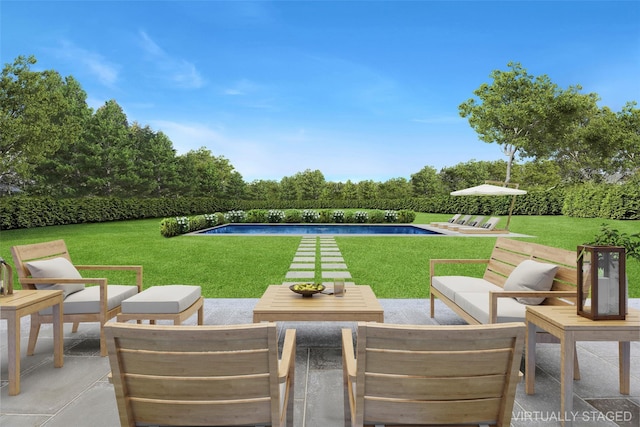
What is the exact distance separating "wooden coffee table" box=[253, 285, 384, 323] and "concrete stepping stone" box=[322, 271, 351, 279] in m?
2.94

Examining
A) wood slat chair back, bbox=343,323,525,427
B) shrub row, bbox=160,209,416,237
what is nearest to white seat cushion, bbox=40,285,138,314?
wood slat chair back, bbox=343,323,525,427

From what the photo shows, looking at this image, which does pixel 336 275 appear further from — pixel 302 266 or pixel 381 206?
pixel 381 206

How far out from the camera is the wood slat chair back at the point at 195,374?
4.38 feet

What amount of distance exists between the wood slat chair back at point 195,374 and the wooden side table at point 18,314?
5.36ft

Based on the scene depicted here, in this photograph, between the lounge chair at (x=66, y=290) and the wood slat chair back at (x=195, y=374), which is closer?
the wood slat chair back at (x=195, y=374)

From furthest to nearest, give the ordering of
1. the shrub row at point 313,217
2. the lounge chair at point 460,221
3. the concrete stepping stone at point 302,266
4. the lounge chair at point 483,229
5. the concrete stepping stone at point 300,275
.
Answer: the shrub row at point 313,217, the lounge chair at point 460,221, the lounge chair at point 483,229, the concrete stepping stone at point 302,266, the concrete stepping stone at point 300,275

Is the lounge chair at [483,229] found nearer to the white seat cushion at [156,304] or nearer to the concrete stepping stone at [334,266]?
the concrete stepping stone at [334,266]

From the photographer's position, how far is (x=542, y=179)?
4147 cm

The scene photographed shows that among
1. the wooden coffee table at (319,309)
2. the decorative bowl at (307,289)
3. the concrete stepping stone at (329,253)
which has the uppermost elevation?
the decorative bowl at (307,289)

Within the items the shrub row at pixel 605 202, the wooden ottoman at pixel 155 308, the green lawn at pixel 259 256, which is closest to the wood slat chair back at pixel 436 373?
the wooden ottoman at pixel 155 308

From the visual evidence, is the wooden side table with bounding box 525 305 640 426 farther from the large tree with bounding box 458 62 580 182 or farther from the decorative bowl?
the large tree with bounding box 458 62 580 182

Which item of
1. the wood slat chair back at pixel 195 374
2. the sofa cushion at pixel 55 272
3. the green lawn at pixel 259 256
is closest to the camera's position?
the wood slat chair back at pixel 195 374

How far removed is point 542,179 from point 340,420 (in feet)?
152

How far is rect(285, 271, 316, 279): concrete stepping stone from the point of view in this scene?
20.9 feet
